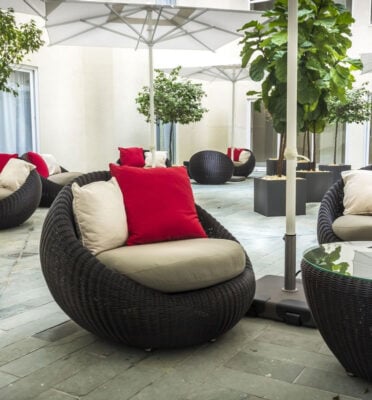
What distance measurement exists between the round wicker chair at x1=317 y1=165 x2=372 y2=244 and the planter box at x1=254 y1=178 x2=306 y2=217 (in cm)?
250

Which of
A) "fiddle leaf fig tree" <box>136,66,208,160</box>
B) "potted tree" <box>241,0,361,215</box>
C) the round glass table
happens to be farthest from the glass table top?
"fiddle leaf fig tree" <box>136,66,208,160</box>

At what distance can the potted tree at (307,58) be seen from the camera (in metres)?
5.06

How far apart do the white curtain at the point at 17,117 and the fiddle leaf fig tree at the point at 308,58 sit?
15.3 feet

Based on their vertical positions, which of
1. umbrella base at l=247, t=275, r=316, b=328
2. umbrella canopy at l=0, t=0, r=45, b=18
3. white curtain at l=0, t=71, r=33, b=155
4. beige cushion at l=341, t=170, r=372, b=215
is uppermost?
umbrella canopy at l=0, t=0, r=45, b=18

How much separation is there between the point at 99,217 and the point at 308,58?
11.3 ft

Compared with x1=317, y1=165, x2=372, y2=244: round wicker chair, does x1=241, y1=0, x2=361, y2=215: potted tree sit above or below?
above

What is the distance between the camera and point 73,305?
2.20 meters

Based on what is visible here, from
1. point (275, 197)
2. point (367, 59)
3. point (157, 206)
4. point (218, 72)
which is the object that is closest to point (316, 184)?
point (275, 197)

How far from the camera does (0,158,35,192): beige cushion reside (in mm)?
5473

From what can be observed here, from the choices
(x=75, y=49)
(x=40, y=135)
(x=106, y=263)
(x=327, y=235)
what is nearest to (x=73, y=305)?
(x=106, y=263)

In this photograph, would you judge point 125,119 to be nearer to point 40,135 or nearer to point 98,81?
point 98,81

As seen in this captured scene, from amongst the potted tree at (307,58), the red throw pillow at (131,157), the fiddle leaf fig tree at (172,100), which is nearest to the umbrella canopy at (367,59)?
the potted tree at (307,58)

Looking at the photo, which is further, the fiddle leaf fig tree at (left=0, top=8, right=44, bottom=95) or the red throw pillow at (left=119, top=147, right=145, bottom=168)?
the red throw pillow at (left=119, top=147, right=145, bottom=168)

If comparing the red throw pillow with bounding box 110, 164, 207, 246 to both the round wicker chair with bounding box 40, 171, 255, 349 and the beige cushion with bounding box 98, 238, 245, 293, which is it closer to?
the beige cushion with bounding box 98, 238, 245, 293
